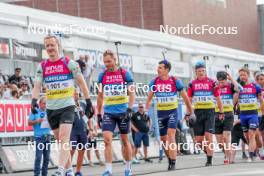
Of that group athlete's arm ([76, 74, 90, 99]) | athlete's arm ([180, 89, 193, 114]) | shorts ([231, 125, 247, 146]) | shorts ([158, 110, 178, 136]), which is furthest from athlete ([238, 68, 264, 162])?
athlete's arm ([76, 74, 90, 99])

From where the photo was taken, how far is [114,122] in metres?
14.0

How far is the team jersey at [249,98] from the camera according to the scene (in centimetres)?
1930

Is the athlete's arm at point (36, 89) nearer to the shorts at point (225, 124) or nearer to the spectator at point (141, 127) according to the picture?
the shorts at point (225, 124)

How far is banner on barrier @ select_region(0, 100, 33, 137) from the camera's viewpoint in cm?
1884

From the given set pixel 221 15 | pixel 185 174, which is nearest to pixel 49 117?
pixel 185 174

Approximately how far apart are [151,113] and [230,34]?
5721cm

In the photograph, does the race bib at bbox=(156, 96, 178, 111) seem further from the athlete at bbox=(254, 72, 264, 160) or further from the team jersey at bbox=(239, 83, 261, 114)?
the athlete at bbox=(254, 72, 264, 160)

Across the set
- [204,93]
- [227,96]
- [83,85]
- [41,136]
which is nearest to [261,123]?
[227,96]

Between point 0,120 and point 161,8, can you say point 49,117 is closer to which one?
point 0,120

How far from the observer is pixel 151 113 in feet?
85.4

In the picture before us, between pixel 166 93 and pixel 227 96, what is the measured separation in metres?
3.30

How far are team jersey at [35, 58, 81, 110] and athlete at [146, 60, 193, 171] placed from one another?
437cm

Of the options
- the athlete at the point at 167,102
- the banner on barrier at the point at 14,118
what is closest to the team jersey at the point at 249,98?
the athlete at the point at 167,102

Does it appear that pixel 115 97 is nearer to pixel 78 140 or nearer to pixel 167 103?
pixel 78 140
